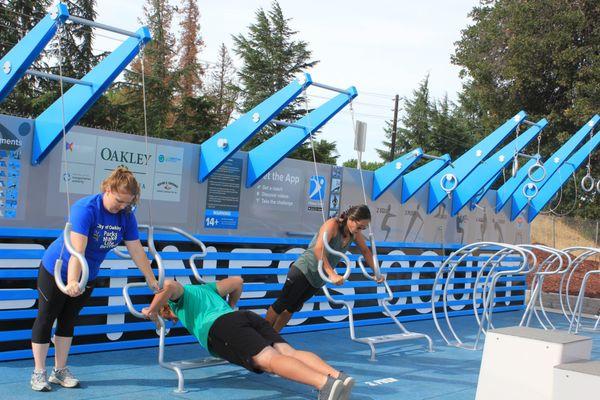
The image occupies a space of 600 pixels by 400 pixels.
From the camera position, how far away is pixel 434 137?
38438 millimetres

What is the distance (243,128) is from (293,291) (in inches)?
76.4

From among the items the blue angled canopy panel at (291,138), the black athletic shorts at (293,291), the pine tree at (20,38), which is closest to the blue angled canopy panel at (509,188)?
the blue angled canopy panel at (291,138)

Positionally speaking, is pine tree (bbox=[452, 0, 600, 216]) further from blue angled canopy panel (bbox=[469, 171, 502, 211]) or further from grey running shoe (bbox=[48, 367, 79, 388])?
grey running shoe (bbox=[48, 367, 79, 388])

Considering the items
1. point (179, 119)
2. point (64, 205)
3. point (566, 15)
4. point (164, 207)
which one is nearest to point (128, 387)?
point (64, 205)

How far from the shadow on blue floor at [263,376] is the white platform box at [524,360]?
0.96 m

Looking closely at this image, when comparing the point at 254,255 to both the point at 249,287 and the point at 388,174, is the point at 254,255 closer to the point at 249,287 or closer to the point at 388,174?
the point at 249,287

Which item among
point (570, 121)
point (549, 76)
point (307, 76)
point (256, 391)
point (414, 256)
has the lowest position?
point (256, 391)

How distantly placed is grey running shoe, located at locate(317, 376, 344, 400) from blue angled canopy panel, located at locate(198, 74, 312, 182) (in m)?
3.42

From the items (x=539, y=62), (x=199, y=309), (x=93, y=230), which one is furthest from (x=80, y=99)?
(x=539, y=62)

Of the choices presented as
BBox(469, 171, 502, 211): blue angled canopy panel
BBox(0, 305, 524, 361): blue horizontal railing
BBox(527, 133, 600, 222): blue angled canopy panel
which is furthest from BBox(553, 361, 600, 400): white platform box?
BBox(527, 133, 600, 222): blue angled canopy panel

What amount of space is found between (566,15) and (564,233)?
10138 mm

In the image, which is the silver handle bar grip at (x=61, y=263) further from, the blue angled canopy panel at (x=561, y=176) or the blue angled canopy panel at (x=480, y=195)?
the blue angled canopy panel at (x=561, y=176)

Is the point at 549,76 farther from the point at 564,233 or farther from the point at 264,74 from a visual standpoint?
the point at 264,74

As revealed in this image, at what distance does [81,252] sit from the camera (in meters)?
4.58
